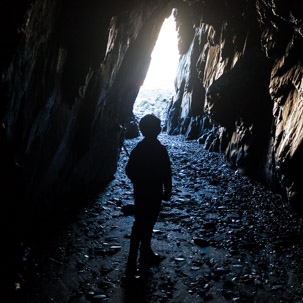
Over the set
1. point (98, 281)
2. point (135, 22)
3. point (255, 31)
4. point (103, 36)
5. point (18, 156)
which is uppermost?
point (255, 31)

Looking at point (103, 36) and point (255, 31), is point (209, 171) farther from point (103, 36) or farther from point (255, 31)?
point (103, 36)

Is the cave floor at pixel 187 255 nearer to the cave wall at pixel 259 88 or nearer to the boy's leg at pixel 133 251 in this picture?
the boy's leg at pixel 133 251

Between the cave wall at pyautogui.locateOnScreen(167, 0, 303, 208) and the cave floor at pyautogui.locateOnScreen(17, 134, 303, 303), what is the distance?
1757 mm

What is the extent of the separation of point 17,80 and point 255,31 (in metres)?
13.3

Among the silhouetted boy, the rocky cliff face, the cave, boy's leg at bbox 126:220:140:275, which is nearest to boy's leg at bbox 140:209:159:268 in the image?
the silhouetted boy

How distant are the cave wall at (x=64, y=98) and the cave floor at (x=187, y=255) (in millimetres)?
1381

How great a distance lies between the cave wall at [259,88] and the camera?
315 inches

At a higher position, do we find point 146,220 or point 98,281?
point 146,220

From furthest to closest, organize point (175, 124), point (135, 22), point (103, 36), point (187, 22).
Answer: point (175, 124) → point (187, 22) → point (135, 22) → point (103, 36)

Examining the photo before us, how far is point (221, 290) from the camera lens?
15.5 ft

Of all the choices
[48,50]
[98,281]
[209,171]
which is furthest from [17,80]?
[209,171]

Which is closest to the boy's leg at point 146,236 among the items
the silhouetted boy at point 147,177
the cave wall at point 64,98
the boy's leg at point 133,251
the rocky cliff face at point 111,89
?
the silhouetted boy at point 147,177

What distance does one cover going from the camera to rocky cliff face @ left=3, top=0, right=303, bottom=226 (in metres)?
4.97

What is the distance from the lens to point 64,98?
22.2ft
